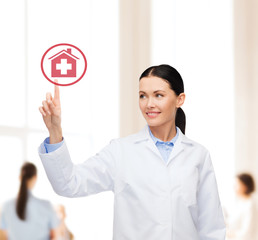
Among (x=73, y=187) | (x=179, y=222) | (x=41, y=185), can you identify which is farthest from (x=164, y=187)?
(x=41, y=185)

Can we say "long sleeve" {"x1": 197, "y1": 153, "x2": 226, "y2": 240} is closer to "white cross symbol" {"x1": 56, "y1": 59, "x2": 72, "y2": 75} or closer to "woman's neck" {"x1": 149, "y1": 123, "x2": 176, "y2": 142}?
"woman's neck" {"x1": 149, "y1": 123, "x2": 176, "y2": 142}

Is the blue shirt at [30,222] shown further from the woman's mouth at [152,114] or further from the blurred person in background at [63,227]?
the woman's mouth at [152,114]

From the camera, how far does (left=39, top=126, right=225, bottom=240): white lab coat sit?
161cm

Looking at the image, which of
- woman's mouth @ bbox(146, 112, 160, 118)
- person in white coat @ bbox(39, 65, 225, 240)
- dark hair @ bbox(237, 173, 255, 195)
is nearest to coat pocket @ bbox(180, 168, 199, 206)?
person in white coat @ bbox(39, 65, 225, 240)

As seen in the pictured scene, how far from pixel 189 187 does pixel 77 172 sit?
369mm

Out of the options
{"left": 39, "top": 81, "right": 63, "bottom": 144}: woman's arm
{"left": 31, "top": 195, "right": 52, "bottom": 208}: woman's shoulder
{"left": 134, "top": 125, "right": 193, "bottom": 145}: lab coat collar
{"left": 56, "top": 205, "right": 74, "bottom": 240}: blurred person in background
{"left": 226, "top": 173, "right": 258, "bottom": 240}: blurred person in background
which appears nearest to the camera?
{"left": 39, "top": 81, "right": 63, "bottom": 144}: woman's arm

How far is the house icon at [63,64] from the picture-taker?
1.78 meters

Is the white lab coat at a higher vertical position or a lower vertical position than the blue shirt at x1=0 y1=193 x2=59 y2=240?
higher

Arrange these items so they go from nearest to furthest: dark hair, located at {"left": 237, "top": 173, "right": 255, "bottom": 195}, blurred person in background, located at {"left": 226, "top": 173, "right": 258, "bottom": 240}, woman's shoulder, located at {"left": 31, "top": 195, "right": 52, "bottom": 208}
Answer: woman's shoulder, located at {"left": 31, "top": 195, "right": 52, "bottom": 208}, blurred person in background, located at {"left": 226, "top": 173, "right": 258, "bottom": 240}, dark hair, located at {"left": 237, "top": 173, "right": 255, "bottom": 195}

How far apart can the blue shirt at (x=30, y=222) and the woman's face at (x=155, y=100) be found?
1419mm

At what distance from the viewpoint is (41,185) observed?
3.28 m

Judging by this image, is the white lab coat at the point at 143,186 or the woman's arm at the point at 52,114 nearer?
the woman's arm at the point at 52,114

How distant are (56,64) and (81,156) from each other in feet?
6.46

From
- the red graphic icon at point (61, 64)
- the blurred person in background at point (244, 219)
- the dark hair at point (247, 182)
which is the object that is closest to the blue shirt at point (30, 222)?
the red graphic icon at point (61, 64)
